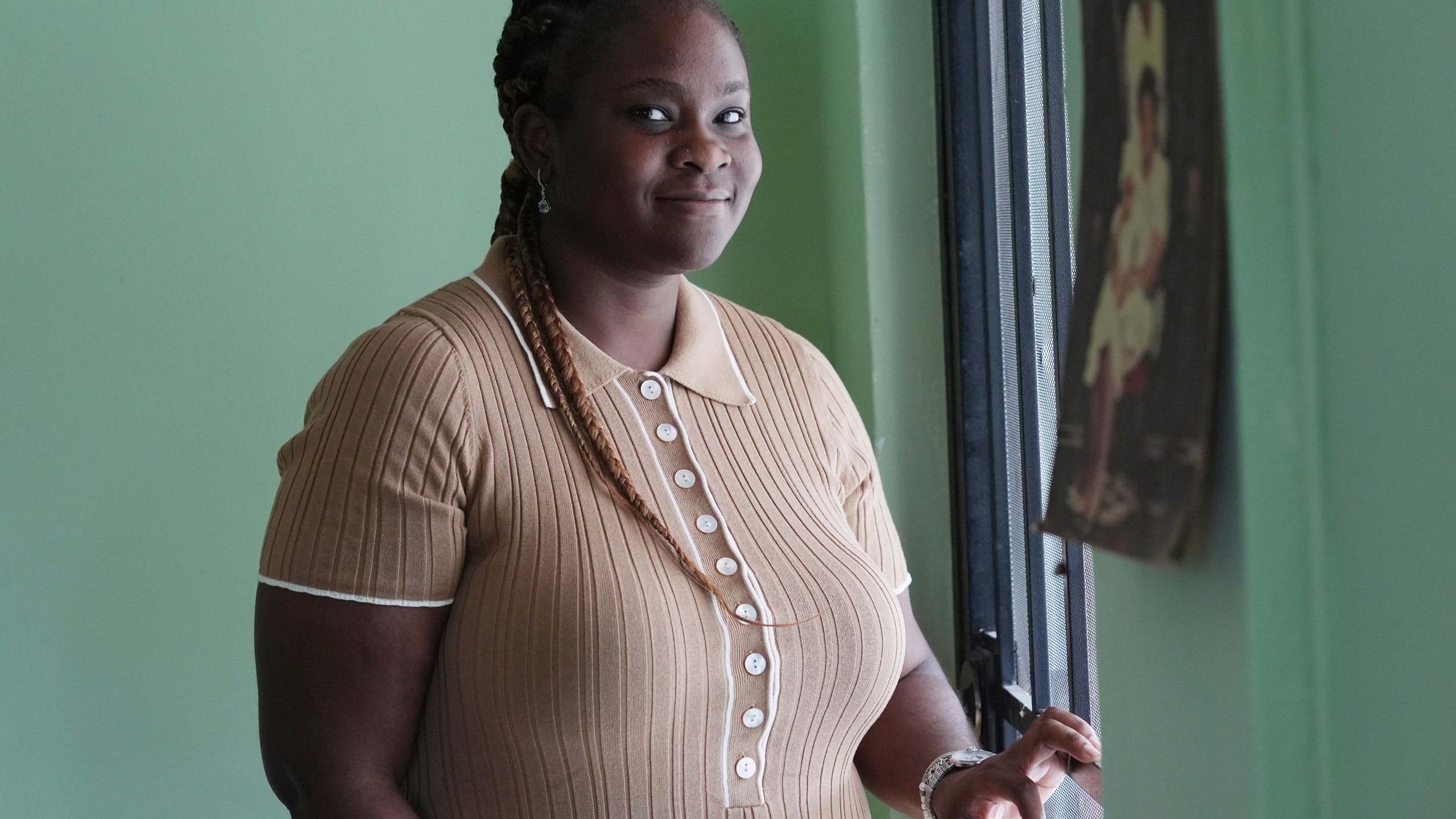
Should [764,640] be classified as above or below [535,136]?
below

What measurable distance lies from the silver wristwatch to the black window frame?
0.27 meters

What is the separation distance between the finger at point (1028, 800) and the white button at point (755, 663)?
25 centimetres

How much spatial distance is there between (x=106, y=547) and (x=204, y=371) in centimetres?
29

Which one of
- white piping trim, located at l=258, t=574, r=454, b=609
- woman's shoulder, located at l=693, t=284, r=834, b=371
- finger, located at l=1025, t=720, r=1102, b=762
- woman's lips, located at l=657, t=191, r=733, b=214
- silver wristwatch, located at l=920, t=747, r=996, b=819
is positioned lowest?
silver wristwatch, located at l=920, t=747, r=996, b=819

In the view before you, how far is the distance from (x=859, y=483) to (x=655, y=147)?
435 mm

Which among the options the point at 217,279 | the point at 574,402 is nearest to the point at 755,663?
the point at 574,402

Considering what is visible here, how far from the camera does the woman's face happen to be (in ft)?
3.71

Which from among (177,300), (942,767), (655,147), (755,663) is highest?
(655,147)

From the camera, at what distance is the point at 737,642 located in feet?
3.51

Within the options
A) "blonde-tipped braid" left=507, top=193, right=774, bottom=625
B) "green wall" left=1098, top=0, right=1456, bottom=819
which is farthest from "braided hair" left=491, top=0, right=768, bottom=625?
"green wall" left=1098, top=0, right=1456, bottom=819

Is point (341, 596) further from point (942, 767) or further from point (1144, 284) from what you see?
point (1144, 284)

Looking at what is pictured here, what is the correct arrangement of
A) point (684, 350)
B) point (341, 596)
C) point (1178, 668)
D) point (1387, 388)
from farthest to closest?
1. point (684, 350)
2. point (341, 596)
3. point (1178, 668)
4. point (1387, 388)

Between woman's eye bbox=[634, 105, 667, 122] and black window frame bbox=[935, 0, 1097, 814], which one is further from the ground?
woman's eye bbox=[634, 105, 667, 122]

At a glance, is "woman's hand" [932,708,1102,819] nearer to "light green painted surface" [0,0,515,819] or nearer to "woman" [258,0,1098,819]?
"woman" [258,0,1098,819]
